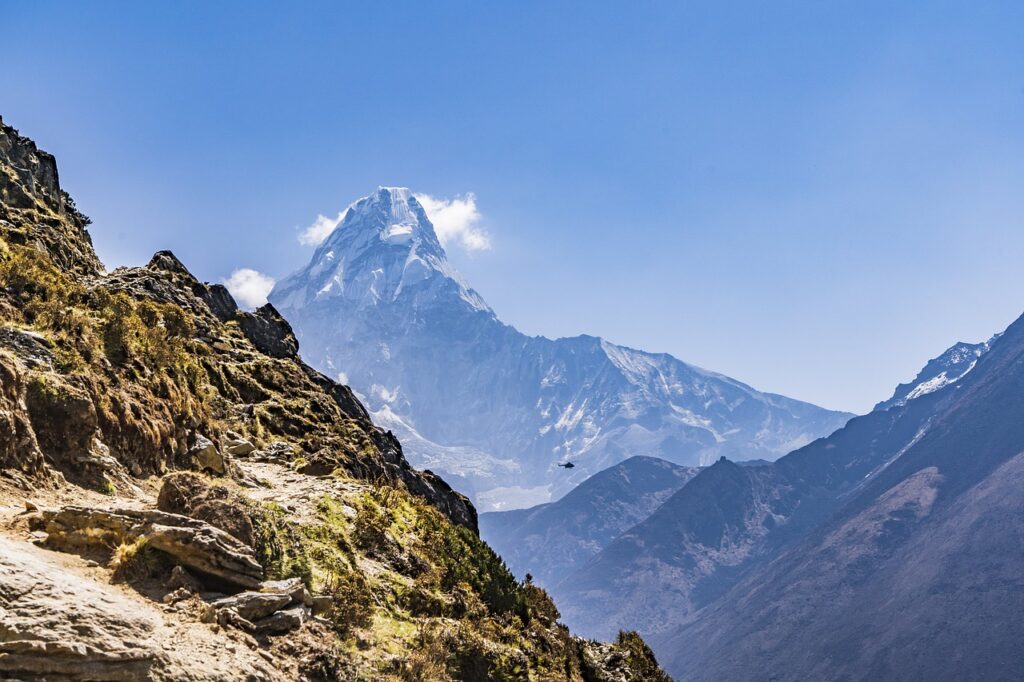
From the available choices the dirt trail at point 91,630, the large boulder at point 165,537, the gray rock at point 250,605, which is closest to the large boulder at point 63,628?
the dirt trail at point 91,630

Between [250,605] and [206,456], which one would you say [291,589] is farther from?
[206,456]

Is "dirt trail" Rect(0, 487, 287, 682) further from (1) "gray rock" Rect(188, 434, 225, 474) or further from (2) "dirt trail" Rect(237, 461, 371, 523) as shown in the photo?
(1) "gray rock" Rect(188, 434, 225, 474)

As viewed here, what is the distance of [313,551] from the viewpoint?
52.6ft

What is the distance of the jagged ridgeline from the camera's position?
35.7 ft

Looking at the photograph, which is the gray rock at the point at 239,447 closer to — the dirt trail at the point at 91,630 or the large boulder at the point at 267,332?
the dirt trail at the point at 91,630

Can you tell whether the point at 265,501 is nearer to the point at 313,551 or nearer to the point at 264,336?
the point at 313,551

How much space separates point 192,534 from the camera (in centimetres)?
1306

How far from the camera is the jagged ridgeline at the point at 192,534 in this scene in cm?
1088

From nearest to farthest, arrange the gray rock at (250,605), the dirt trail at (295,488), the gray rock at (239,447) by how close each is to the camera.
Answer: the gray rock at (250,605)
the dirt trail at (295,488)
the gray rock at (239,447)

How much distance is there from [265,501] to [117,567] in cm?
602

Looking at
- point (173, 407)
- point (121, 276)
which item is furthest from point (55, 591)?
point (121, 276)

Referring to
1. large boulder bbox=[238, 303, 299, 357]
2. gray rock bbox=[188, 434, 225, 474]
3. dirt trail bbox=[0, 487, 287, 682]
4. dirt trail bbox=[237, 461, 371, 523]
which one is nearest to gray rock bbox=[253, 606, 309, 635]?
dirt trail bbox=[0, 487, 287, 682]

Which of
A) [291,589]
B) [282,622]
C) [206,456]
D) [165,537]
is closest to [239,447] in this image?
[206,456]

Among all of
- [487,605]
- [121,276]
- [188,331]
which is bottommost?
[487,605]
